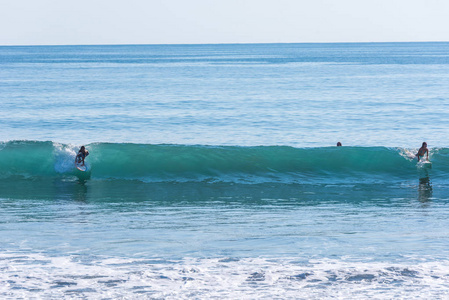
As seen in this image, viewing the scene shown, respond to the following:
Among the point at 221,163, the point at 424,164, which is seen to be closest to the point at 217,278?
the point at 221,163

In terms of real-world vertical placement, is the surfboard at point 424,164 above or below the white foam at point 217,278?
above

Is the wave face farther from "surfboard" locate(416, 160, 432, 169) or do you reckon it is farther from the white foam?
the white foam

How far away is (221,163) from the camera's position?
2508cm

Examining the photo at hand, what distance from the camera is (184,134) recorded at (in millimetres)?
34750

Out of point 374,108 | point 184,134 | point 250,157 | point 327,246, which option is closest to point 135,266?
point 327,246

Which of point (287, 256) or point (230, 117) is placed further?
point (230, 117)

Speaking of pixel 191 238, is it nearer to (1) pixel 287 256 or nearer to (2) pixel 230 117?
(1) pixel 287 256

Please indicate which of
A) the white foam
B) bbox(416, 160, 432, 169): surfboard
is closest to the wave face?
bbox(416, 160, 432, 169): surfboard

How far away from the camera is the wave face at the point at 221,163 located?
23.7m

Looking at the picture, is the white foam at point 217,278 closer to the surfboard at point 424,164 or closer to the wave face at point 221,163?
the wave face at point 221,163

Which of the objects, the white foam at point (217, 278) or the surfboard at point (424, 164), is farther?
the surfboard at point (424, 164)

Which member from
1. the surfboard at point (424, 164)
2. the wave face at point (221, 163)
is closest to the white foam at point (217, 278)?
the wave face at point (221, 163)

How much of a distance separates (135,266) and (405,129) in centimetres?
2760

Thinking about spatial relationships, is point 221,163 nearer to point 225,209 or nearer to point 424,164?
point 225,209
